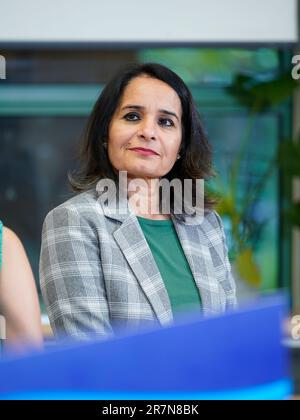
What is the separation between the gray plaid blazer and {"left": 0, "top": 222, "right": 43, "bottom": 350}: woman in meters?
0.04

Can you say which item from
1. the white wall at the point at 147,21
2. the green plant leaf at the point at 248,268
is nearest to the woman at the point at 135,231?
the green plant leaf at the point at 248,268

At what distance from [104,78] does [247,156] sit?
0.42m

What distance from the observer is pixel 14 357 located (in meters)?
0.39

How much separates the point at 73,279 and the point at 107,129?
0.23 m

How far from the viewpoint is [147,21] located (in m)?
1.47

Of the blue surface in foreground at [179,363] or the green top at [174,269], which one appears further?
the green top at [174,269]

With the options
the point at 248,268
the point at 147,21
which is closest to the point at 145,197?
the point at 248,268

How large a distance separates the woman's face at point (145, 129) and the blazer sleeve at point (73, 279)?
108 mm

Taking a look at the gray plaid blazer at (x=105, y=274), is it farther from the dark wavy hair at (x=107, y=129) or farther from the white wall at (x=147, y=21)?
the white wall at (x=147, y=21)

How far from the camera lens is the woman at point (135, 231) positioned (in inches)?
33.6

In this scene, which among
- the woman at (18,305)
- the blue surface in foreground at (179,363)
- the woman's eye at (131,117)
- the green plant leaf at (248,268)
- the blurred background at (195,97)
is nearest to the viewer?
the blue surface in foreground at (179,363)

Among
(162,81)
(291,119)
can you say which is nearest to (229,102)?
(291,119)

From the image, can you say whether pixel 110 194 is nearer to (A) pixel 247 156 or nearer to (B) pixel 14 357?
(B) pixel 14 357

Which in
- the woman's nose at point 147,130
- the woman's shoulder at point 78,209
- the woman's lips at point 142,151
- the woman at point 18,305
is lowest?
the woman at point 18,305
